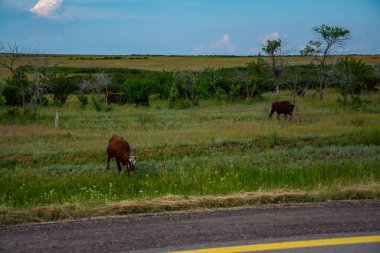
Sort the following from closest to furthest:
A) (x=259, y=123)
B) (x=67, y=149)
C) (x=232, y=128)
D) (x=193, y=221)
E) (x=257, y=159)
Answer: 1. (x=193, y=221)
2. (x=257, y=159)
3. (x=67, y=149)
4. (x=232, y=128)
5. (x=259, y=123)

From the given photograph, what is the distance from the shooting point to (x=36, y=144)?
21.0 meters

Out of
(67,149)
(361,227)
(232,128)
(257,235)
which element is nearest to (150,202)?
(257,235)

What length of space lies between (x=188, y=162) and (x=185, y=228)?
9.94m

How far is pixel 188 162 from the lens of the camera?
626 inches

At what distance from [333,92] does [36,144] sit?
125 feet

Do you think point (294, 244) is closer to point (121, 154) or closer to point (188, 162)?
point (121, 154)

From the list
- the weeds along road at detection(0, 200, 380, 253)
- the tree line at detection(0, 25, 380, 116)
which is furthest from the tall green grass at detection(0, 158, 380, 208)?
the tree line at detection(0, 25, 380, 116)

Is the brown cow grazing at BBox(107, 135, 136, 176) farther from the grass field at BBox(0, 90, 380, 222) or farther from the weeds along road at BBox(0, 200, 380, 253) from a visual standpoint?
the weeds along road at BBox(0, 200, 380, 253)

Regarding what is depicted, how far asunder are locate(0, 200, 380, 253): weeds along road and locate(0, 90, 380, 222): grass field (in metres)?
0.52

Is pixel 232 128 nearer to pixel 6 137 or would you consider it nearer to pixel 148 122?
pixel 148 122

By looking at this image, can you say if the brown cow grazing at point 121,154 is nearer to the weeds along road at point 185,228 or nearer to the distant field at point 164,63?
the weeds along road at point 185,228

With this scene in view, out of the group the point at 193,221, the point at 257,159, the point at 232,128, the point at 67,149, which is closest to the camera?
the point at 193,221

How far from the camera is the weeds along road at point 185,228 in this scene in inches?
213

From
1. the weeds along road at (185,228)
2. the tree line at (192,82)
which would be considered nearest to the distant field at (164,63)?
the tree line at (192,82)
